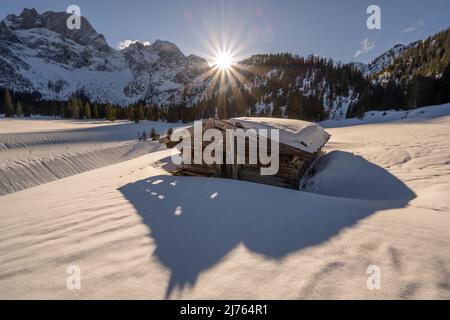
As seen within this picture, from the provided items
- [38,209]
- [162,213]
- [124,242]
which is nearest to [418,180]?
[162,213]

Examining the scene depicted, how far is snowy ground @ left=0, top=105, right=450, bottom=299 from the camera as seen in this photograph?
2.40 m

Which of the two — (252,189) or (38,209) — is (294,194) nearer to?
(252,189)

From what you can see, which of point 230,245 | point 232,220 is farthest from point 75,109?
point 230,245

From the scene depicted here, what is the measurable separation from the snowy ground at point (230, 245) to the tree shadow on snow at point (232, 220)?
2 centimetres

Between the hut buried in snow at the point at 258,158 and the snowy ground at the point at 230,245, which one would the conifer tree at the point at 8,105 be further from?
the snowy ground at the point at 230,245

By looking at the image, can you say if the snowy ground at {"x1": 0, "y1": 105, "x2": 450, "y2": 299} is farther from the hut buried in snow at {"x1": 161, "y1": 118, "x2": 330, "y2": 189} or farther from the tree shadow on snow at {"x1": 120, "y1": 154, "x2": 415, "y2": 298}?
the hut buried in snow at {"x1": 161, "y1": 118, "x2": 330, "y2": 189}

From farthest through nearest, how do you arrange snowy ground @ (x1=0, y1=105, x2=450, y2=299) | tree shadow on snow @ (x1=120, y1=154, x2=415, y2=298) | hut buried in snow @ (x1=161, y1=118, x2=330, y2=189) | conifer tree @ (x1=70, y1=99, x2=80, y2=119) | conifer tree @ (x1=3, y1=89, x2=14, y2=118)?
conifer tree @ (x1=70, y1=99, x2=80, y2=119) < conifer tree @ (x1=3, y1=89, x2=14, y2=118) < hut buried in snow @ (x1=161, y1=118, x2=330, y2=189) < tree shadow on snow @ (x1=120, y1=154, x2=415, y2=298) < snowy ground @ (x1=0, y1=105, x2=450, y2=299)

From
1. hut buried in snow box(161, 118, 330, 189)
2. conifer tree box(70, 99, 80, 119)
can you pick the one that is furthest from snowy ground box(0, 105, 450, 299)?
conifer tree box(70, 99, 80, 119)

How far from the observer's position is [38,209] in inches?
215

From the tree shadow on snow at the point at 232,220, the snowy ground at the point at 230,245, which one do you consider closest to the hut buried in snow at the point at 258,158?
the tree shadow on snow at the point at 232,220

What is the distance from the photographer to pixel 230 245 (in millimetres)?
3303

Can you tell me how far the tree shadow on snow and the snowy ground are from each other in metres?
0.02

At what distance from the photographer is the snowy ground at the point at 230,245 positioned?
2398mm

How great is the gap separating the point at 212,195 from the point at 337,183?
4.53m
